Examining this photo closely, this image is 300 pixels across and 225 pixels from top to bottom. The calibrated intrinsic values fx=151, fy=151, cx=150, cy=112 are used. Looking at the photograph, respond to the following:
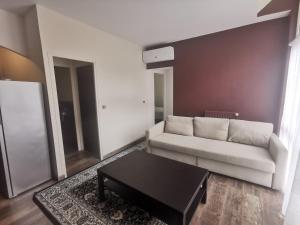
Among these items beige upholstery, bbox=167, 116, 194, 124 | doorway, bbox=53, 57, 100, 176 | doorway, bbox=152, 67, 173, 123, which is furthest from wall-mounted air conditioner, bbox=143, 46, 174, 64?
doorway, bbox=53, 57, 100, 176

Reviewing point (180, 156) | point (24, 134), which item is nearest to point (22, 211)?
point (24, 134)

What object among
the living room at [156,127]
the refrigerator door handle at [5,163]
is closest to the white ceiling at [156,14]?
the living room at [156,127]

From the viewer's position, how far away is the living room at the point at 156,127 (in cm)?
170

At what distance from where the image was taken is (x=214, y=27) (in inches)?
114

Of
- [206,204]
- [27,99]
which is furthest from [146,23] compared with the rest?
[206,204]

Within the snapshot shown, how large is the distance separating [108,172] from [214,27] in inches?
123

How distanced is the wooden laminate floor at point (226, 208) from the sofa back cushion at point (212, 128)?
0.83 meters

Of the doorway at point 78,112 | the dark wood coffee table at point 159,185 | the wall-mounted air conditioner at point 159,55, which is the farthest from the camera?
the wall-mounted air conditioner at point 159,55

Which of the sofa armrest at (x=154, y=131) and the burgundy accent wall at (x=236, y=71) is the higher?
the burgundy accent wall at (x=236, y=71)

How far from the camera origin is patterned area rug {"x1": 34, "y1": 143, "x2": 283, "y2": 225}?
5.27 feet

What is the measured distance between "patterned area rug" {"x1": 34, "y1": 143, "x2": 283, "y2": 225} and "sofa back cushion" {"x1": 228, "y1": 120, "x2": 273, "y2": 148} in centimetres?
69

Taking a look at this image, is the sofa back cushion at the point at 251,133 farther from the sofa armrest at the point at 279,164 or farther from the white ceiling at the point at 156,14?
the white ceiling at the point at 156,14

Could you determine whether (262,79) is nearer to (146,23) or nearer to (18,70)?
(146,23)

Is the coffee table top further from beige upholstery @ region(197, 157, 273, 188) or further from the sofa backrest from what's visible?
the sofa backrest
